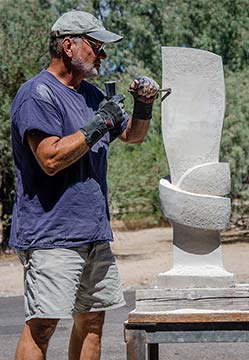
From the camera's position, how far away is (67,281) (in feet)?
14.9

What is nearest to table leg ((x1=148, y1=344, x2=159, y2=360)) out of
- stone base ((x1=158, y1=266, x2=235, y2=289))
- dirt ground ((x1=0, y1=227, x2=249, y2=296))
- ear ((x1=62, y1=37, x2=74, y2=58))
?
stone base ((x1=158, y1=266, x2=235, y2=289))

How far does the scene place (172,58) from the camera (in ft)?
18.2

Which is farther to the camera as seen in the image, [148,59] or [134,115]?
[148,59]

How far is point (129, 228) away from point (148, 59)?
6242 mm

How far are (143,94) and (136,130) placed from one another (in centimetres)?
23

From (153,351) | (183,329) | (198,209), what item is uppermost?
(198,209)

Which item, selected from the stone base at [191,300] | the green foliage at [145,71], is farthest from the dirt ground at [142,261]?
the stone base at [191,300]

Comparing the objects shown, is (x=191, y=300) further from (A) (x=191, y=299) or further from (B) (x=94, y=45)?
(B) (x=94, y=45)

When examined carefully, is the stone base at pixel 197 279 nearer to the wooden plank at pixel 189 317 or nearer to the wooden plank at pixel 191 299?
the wooden plank at pixel 191 299

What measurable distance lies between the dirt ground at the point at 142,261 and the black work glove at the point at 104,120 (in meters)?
8.19

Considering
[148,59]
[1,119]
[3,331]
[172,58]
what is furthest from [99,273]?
[148,59]

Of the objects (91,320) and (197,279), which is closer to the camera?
(91,320)

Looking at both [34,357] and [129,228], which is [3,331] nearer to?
[34,357]

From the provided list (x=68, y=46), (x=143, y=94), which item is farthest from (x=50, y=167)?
(x=143, y=94)
